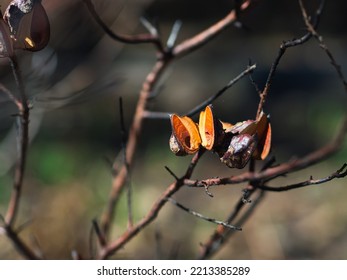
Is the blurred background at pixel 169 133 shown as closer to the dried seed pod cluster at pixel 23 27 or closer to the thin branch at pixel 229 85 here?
the thin branch at pixel 229 85

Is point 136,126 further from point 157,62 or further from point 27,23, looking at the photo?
point 27,23

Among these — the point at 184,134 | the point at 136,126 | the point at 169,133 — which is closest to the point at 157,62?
the point at 136,126

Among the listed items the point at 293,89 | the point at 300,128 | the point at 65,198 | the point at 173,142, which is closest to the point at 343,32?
the point at 293,89

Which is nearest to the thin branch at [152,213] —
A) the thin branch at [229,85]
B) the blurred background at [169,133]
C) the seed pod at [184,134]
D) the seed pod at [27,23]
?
the seed pod at [184,134]

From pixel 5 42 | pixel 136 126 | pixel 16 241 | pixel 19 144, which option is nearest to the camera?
pixel 5 42

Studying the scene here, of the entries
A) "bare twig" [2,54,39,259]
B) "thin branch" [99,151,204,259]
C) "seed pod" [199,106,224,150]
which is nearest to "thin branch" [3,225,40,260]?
"bare twig" [2,54,39,259]
